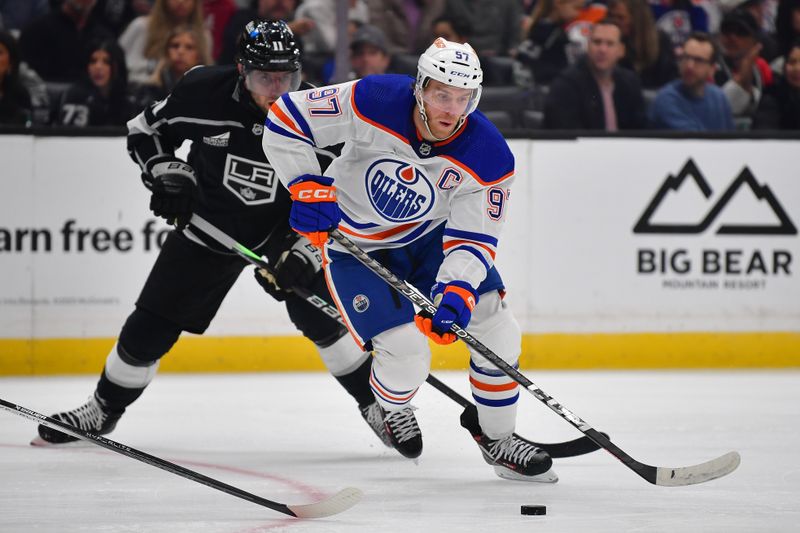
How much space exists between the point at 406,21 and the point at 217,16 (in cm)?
94

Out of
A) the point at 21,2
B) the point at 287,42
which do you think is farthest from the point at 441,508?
the point at 21,2

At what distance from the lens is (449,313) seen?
9.87 ft

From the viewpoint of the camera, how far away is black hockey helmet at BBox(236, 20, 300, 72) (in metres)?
3.54

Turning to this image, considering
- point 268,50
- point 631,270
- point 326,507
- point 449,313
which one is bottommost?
point 631,270

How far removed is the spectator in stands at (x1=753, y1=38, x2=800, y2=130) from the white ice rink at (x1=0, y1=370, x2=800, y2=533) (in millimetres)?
1313

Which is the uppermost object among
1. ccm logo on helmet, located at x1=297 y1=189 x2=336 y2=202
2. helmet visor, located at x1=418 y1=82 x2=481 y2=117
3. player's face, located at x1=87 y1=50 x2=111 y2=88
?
helmet visor, located at x1=418 y1=82 x2=481 y2=117

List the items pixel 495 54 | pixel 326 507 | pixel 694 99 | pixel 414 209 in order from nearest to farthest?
1. pixel 326 507
2. pixel 414 209
3. pixel 694 99
4. pixel 495 54

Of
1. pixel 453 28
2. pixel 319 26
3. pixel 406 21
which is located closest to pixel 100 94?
pixel 319 26

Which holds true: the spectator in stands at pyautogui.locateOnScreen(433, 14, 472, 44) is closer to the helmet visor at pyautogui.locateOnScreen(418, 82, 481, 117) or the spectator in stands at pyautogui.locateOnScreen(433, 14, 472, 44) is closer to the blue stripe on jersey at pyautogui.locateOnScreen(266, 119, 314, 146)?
the blue stripe on jersey at pyautogui.locateOnScreen(266, 119, 314, 146)

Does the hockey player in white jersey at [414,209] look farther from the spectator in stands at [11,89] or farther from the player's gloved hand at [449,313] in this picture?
the spectator in stands at [11,89]

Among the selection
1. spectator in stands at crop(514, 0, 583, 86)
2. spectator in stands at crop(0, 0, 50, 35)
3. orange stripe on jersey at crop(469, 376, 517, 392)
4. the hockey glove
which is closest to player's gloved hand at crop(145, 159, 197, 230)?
the hockey glove

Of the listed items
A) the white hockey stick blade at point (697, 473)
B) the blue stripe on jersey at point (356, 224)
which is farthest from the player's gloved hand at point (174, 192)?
the white hockey stick blade at point (697, 473)

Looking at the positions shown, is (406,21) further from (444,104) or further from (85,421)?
(444,104)

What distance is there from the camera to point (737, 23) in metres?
6.21
